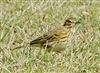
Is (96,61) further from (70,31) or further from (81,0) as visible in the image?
(81,0)

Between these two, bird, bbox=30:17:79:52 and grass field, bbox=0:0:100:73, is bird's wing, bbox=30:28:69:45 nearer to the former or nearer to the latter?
bird, bbox=30:17:79:52

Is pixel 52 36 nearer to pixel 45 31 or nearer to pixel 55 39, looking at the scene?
pixel 55 39

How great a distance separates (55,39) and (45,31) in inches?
30.2

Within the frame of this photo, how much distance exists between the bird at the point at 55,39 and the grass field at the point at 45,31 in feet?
0.31

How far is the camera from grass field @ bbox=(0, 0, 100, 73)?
7.73 metres

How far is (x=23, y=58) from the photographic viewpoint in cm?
777

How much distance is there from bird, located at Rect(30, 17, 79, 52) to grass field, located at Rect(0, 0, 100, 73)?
0.10 m

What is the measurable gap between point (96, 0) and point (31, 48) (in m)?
3.22

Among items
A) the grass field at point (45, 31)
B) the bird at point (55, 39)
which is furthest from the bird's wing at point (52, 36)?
the grass field at point (45, 31)

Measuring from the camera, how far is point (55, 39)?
28.5ft

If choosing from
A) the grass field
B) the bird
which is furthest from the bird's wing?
the grass field

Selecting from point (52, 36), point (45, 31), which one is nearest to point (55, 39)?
point (52, 36)

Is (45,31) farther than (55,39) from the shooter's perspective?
Yes

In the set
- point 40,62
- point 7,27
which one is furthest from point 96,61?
point 7,27
